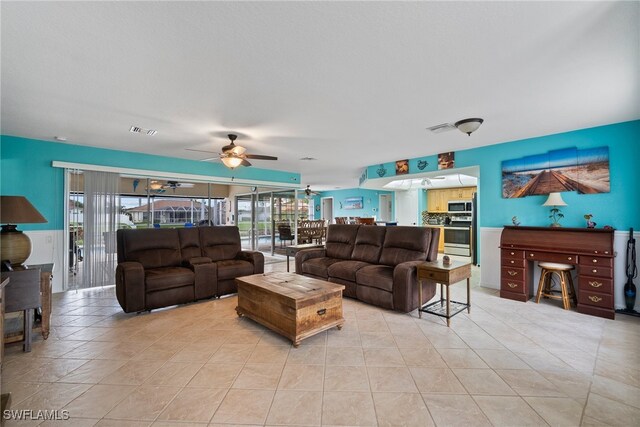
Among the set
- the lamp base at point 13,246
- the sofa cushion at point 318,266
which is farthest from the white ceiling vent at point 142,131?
the sofa cushion at point 318,266

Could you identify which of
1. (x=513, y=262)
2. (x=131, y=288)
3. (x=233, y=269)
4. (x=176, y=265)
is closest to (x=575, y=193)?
(x=513, y=262)

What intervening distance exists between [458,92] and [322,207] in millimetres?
11497

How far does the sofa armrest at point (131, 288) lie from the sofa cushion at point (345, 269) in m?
2.53

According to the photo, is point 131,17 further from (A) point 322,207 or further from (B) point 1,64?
(A) point 322,207

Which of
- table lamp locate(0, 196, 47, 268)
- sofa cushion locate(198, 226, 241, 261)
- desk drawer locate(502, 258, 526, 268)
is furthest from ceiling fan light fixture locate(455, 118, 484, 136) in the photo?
table lamp locate(0, 196, 47, 268)

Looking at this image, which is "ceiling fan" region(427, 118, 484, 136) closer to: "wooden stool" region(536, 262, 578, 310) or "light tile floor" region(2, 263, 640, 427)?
"wooden stool" region(536, 262, 578, 310)

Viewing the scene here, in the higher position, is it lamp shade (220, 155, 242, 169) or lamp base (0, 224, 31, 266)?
lamp shade (220, 155, 242, 169)

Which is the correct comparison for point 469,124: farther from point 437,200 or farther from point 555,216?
point 437,200

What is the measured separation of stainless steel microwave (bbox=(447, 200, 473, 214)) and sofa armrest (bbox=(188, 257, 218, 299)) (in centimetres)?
672

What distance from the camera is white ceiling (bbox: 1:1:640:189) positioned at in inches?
66.1

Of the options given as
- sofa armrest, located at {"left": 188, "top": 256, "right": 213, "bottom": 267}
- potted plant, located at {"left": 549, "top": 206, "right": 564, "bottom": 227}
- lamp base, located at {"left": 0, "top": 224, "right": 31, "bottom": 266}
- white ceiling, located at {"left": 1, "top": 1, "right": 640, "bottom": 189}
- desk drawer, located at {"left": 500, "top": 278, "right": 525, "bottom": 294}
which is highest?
white ceiling, located at {"left": 1, "top": 1, "right": 640, "bottom": 189}

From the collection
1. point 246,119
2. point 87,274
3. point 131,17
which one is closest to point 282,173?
point 246,119

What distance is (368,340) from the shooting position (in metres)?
2.77

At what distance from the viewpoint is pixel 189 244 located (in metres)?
4.44
